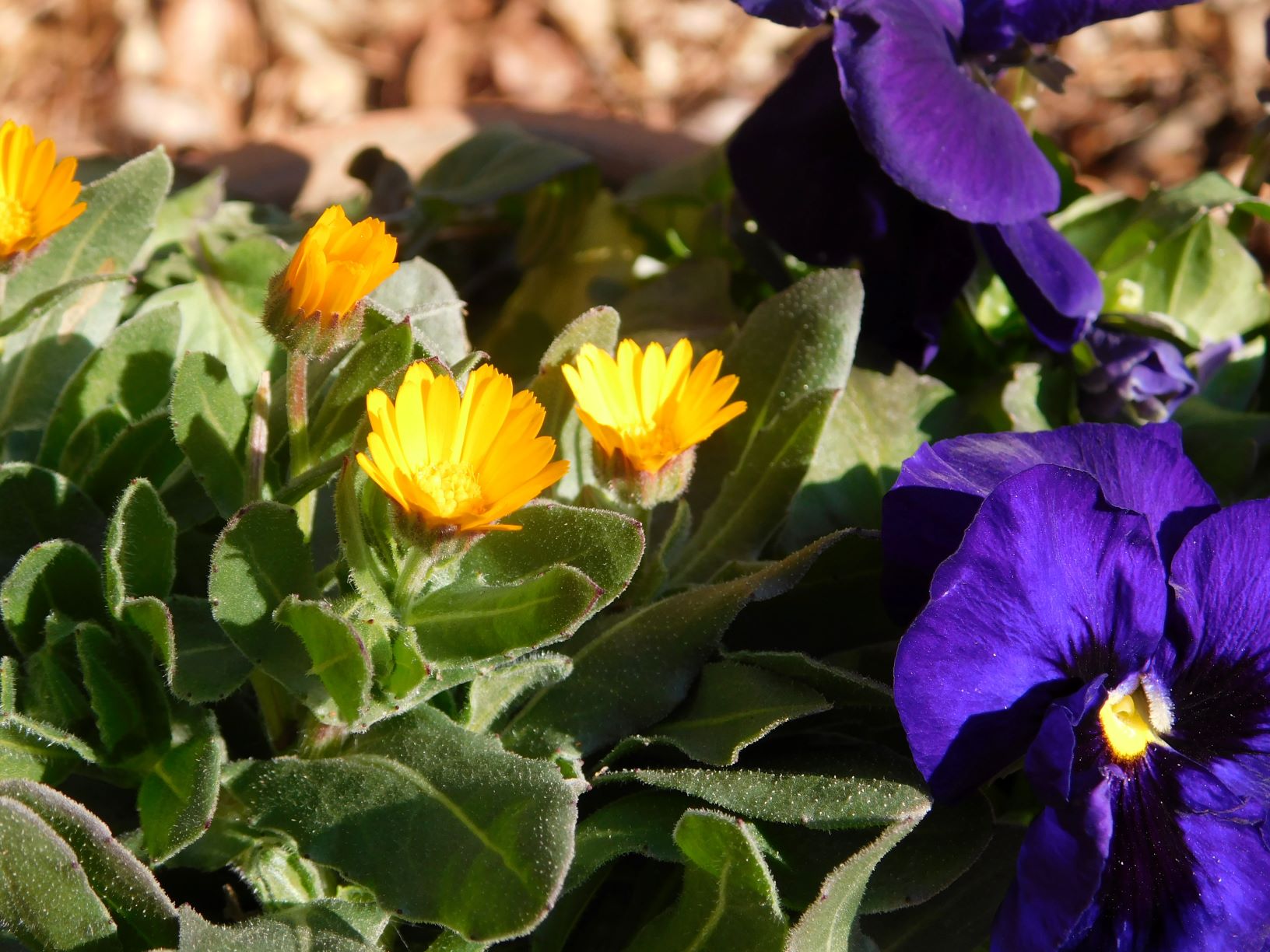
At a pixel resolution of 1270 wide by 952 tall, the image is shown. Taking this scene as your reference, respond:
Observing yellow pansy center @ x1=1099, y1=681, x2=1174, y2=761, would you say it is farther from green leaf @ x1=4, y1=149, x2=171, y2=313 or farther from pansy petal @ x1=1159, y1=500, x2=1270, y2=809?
green leaf @ x1=4, y1=149, x2=171, y2=313

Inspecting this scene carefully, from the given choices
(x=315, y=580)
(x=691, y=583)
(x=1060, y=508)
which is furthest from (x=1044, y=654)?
(x=315, y=580)

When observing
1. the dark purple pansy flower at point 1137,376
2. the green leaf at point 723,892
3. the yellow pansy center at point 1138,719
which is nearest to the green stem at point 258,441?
the green leaf at point 723,892

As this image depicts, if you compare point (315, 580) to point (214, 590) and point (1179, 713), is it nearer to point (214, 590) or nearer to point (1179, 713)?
point (214, 590)

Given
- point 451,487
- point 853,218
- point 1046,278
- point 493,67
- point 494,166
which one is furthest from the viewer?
point 493,67

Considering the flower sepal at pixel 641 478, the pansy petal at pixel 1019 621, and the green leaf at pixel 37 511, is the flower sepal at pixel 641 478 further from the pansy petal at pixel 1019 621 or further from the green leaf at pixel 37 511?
the green leaf at pixel 37 511

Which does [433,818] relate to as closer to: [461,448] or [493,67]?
[461,448]

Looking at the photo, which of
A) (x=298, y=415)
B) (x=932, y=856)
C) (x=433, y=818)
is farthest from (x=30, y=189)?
(x=932, y=856)

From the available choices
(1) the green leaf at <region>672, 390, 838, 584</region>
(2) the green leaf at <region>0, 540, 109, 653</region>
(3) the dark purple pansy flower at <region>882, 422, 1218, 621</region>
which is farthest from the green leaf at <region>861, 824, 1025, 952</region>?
(2) the green leaf at <region>0, 540, 109, 653</region>
